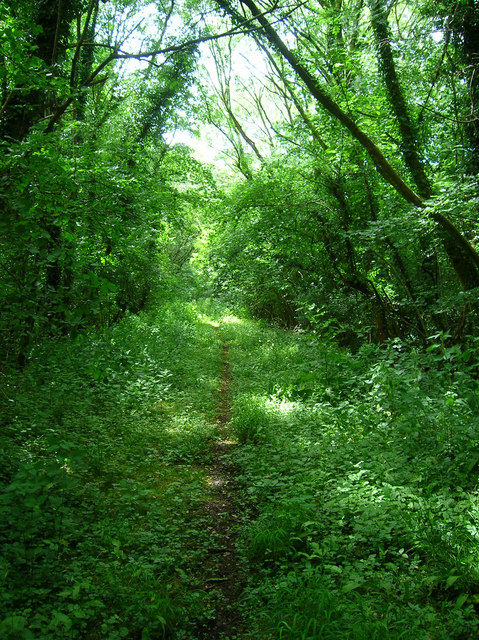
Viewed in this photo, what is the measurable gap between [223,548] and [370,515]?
1.39 meters

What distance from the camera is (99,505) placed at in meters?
4.09

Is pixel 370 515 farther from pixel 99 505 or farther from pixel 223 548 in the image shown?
pixel 99 505

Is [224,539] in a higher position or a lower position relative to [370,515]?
lower

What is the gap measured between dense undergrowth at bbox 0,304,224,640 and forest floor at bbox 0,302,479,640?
18 mm

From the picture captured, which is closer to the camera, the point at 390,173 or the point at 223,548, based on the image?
the point at 223,548

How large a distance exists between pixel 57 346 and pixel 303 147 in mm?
7838

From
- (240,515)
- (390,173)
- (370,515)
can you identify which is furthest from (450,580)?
(390,173)

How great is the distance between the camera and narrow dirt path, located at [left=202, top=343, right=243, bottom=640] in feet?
9.87

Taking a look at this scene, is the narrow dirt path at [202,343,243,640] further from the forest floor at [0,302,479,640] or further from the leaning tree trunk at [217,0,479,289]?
the leaning tree trunk at [217,0,479,289]

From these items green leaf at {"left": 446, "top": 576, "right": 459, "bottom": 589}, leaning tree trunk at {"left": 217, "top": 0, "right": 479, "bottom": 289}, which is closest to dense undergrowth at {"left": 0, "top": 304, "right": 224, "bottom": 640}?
green leaf at {"left": 446, "top": 576, "right": 459, "bottom": 589}

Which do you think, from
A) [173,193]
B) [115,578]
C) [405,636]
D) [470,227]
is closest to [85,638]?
[115,578]

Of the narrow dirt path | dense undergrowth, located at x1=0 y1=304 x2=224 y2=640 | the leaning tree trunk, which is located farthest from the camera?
the leaning tree trunk

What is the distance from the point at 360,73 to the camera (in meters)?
9.33

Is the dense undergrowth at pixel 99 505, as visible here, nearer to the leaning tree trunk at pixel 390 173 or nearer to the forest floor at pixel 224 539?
the forest floor at pixel 224 539
